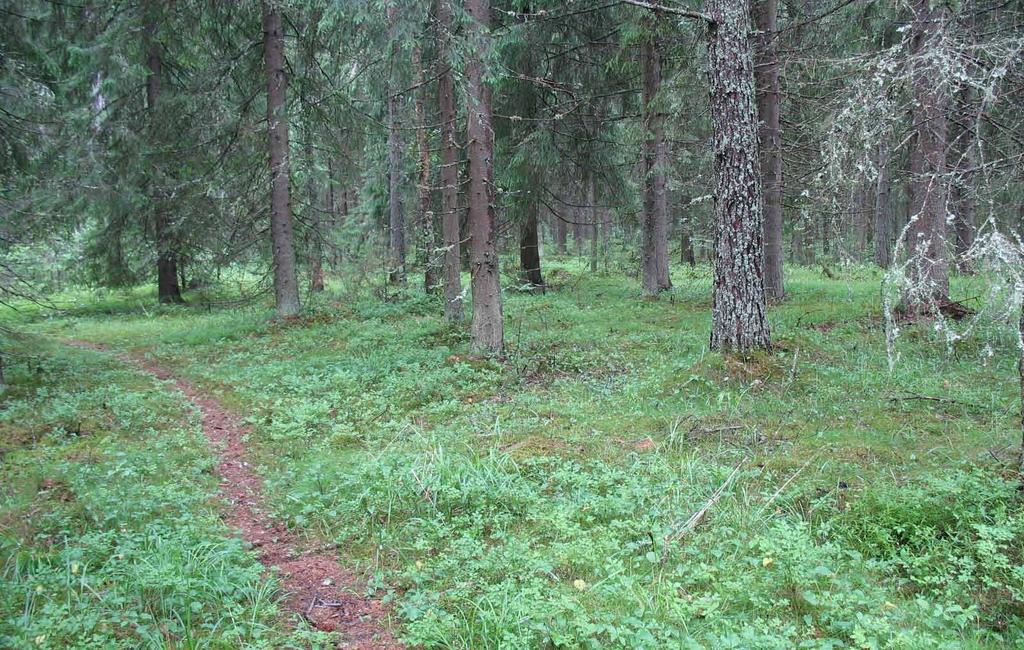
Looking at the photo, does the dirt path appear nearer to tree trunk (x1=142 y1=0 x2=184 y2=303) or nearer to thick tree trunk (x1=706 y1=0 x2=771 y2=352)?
thick tree trunk (x1=706 y1=0 x2=771 y2=352)

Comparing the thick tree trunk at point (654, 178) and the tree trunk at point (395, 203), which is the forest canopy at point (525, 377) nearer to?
the thick tree trunk at point (654, 178)

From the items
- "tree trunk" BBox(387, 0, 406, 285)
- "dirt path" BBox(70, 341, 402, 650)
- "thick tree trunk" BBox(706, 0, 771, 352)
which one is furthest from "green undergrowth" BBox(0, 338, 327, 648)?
"tree trunk" BBox(387, 0, 406, 285)

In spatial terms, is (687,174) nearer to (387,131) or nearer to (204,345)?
(387,131)

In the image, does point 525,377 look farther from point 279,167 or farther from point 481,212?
point 279,167

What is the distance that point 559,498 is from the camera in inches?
203

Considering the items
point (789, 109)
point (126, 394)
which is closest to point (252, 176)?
point (126, 394)

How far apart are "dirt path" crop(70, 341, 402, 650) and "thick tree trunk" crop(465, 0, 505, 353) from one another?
13.6 ft

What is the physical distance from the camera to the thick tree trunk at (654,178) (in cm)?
1537

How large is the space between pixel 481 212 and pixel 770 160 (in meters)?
7.87

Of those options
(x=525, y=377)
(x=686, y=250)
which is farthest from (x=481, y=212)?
(x=686, y=250)

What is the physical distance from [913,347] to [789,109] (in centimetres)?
922

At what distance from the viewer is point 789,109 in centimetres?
1628

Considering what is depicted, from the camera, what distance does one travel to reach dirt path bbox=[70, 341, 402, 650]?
3836 mm

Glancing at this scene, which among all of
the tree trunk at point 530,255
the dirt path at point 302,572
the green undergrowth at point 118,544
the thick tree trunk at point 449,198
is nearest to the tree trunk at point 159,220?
the thick tree trunk at point 449,198
